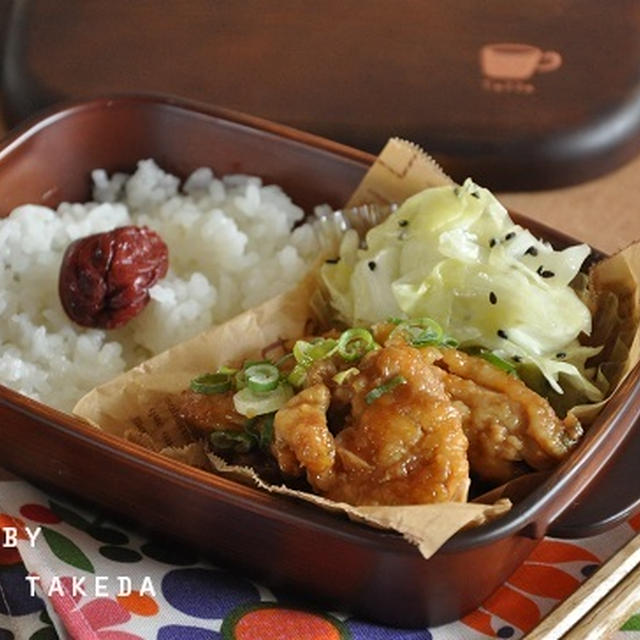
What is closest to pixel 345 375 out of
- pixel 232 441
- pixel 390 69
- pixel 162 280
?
pixel 232 441

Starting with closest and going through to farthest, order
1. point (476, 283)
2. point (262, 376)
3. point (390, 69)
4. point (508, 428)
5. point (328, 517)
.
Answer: point (328, 517) → point (508, 428) → point (262, 376) → point (476, 283) → point (390, 69)

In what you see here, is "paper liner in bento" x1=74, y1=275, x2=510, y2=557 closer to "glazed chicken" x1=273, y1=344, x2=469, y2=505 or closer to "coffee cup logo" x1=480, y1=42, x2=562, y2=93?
"glazed chicken" x1=273, y1=344, x2=469, y2=505

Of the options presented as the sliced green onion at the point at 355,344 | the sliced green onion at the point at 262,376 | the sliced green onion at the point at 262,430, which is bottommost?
the sliced green onion at the point at 262,430

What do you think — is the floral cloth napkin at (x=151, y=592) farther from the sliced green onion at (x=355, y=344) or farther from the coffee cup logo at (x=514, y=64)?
the coffee cup logo at (x=514, y=64)

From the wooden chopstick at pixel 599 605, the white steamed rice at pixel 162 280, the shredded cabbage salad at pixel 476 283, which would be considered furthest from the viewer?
the white steamed rice at pixel 162 280

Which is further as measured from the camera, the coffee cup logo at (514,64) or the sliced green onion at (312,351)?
the coffee cup logo at (514,64)

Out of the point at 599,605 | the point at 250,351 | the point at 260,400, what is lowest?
the point at 599,605

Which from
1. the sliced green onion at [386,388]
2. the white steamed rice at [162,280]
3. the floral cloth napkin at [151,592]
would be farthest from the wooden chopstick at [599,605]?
the white steamed rice at [162,280]

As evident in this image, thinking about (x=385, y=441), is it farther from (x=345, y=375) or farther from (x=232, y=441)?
(x=232, y=441)
